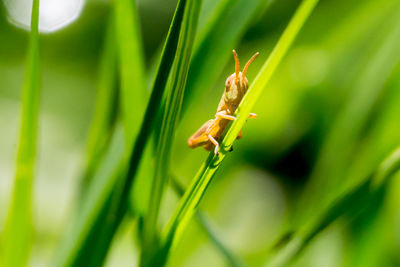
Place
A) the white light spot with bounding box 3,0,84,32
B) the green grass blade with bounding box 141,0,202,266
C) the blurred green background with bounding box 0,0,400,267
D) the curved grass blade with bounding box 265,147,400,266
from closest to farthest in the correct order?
the green grass blade with bounding box 141,0,202,266, the curved grass blade with bounding box 265,147,400,266, the blurred green background with bounding box 0,0,400,267, the white light spot with bounding box 3,0,84,32

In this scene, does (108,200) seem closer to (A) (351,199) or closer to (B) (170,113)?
(B) (170,113)

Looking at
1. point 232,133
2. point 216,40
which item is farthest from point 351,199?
point 216,40

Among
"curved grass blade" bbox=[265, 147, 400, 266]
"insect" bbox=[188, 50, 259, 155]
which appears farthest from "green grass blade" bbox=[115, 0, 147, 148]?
"curved grass blade" bbox=[265, 147, 400, 266]

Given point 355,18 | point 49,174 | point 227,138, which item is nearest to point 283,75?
point 355,18

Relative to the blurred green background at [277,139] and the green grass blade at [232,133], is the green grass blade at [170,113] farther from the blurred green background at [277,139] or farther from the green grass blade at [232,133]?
the blurred green background at [277,139]

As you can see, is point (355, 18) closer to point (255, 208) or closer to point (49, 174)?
point (255, 208)

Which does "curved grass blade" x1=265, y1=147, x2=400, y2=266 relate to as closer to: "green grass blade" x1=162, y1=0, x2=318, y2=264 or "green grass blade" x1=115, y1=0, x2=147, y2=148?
"green grass blade" x1=162, y1=0, x2=318, y2=264
